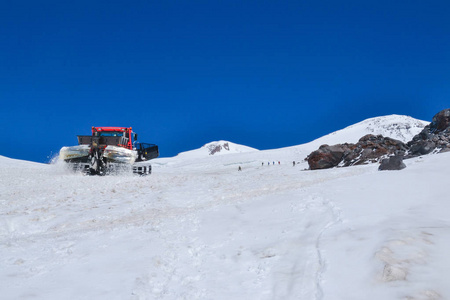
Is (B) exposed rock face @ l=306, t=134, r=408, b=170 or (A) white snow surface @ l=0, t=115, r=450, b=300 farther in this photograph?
(B) exposed rock face @ l=306, t=134, r=408, b=170

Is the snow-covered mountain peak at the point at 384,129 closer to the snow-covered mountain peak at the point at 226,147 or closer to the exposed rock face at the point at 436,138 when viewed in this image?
the exposed rock face at the point at 436,138

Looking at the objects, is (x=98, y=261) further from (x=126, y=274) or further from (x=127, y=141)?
(x=127, y=141)

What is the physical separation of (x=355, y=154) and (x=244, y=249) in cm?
1849

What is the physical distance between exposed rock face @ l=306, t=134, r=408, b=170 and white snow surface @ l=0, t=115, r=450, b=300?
1242cm

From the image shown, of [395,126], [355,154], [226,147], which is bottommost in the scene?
[355,154]

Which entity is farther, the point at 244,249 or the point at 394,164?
the point at 394,164

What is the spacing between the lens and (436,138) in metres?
20.6

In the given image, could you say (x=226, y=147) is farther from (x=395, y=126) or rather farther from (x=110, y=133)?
(x=110, y=133)

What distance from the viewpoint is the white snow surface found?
11.9 ft

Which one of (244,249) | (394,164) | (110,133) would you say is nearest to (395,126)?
(110,133)

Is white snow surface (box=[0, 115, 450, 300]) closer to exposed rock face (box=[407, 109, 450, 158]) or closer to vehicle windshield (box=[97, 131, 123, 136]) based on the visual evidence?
exposed rock face (box=[407, 109, 450, 158])

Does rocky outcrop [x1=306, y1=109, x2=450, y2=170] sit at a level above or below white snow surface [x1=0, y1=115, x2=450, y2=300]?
above

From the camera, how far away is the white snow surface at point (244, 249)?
362 centimetres

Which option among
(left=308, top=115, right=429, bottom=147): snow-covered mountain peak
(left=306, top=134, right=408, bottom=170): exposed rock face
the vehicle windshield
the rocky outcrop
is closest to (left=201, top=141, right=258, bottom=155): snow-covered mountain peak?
(left=308, top=115, right=429, bottom=147): snow-covered mountain peak
